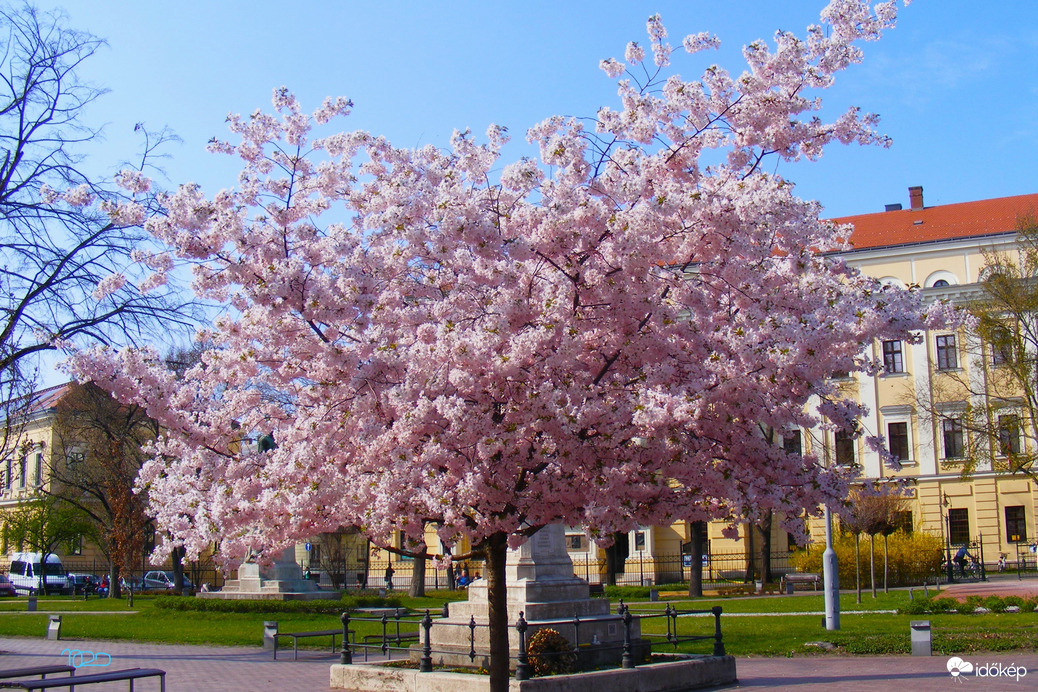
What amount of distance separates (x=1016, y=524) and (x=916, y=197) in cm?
1787

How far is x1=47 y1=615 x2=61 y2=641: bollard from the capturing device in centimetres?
2128

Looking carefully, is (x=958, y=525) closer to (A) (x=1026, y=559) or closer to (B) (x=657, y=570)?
(A) (x=1026, y=559)

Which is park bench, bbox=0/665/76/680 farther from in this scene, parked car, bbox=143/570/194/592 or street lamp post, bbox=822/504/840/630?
parked car, bbox=143/570/194/592

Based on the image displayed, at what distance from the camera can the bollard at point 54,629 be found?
838 inches

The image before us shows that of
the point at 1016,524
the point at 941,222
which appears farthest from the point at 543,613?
the point at 941,222

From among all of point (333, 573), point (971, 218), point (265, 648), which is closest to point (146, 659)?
point (265, 648)

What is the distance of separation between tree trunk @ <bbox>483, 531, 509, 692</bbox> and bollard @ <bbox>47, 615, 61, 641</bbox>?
16.7 metres

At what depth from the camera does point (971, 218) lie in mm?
46719

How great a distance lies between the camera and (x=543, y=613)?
42.8 ft

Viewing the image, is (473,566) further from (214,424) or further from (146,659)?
(214,424)

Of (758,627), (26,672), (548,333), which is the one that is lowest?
(758,627)

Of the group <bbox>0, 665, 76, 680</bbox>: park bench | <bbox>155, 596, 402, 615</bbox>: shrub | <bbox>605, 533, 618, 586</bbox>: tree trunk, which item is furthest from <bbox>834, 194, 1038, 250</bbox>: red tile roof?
<bbox>0, 665, 76, 680</bbox>: park bench

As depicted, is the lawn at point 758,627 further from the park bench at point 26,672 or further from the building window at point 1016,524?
the building window at point 1016,524

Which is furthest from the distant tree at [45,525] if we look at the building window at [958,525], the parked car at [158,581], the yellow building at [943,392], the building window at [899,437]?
the building window at [958,525]
